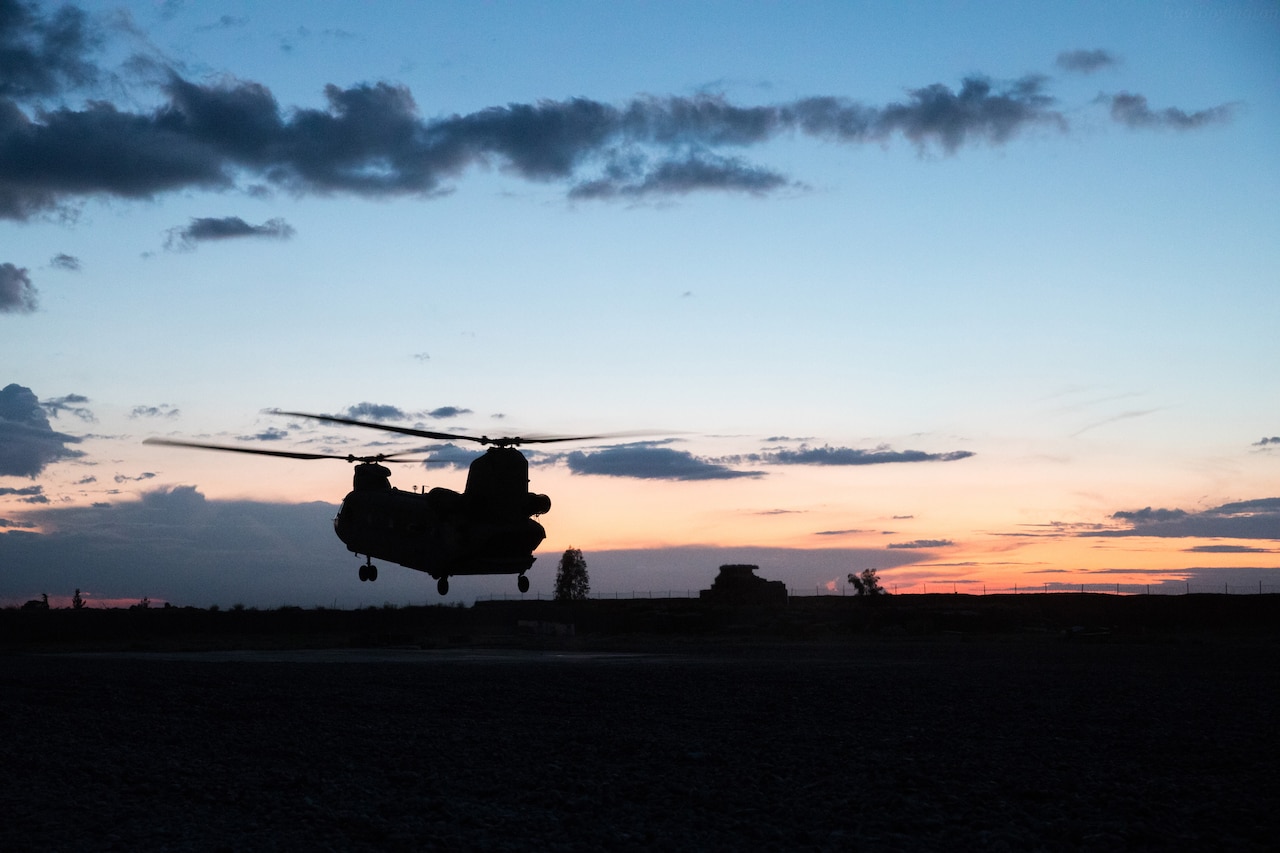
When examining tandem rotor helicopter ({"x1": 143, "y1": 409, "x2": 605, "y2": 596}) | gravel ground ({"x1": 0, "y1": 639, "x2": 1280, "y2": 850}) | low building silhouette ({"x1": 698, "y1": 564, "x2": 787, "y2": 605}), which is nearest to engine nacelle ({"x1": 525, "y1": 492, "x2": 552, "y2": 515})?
tandem rotor helicopter ({"x1": 143, "y1": 409, "x2": 605, "y2": 596})

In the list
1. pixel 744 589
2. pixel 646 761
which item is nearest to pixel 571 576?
pixel 744 589

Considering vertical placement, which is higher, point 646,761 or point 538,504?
point 538,504

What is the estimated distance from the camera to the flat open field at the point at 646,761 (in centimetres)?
1222

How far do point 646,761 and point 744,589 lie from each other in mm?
83513

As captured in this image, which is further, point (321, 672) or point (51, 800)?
point (321, 672)

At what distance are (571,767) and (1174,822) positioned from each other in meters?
7.99

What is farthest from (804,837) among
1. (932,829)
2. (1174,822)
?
(1174,822)

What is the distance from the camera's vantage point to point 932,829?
39.8ft

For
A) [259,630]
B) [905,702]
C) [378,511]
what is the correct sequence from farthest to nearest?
1. [259,630]
2. [378,511]
3. [905,702]

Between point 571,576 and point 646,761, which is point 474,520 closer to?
point 646,761

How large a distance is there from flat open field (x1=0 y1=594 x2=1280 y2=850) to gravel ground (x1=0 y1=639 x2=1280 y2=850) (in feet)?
0.19

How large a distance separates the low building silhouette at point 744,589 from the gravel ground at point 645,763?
68367 millimetres

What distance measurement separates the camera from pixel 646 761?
657 inches

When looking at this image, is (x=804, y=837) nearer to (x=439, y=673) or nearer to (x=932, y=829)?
(x=932, y=829)
